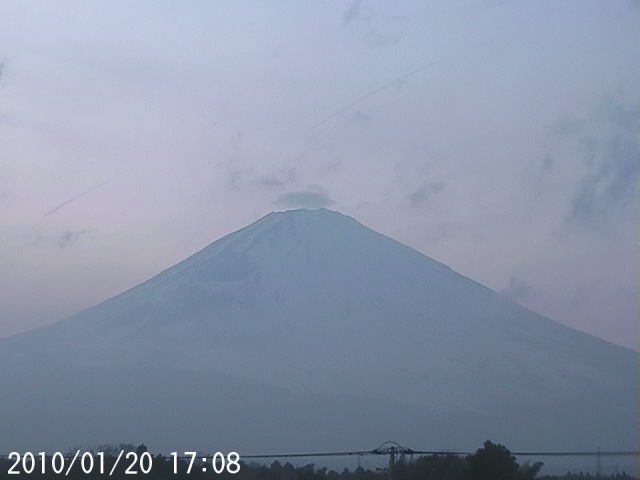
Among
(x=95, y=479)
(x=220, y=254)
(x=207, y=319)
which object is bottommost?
(x=95, y=479)

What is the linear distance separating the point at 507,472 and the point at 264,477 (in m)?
8.02

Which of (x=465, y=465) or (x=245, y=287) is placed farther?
(x=245, y=287)

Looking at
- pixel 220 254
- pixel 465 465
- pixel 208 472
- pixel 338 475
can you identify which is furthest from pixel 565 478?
pixel 220 254

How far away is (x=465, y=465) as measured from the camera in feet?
107

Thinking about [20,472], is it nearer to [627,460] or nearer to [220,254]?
[627,460]

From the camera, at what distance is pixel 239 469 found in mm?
30484

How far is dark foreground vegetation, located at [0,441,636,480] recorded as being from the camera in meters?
26.2

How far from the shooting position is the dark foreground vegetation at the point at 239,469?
1031 inches

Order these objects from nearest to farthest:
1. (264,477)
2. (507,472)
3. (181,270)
→ (507,472), (264,477), (181,270)
